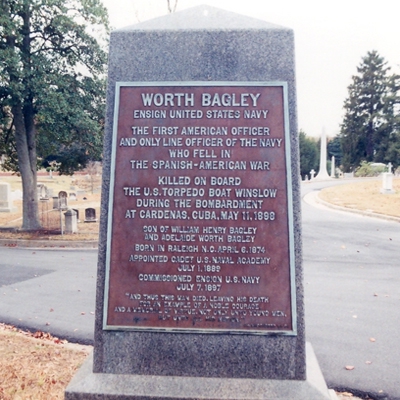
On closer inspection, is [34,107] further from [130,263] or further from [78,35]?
[130,263]

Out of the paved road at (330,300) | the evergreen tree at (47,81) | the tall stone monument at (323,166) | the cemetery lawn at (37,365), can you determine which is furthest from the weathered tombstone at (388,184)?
the tall stone monument at (323,166)

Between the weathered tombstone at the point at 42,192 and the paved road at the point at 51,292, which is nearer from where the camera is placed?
the paved road at the point at 51,292

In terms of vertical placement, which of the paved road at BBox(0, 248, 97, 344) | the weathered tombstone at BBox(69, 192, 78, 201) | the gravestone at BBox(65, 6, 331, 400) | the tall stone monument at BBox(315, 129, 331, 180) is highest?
the tall stone monument at BBox(315, 129, 331, 180)

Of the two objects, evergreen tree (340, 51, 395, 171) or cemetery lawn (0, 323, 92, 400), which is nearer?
cemetery lawn (0, 323, 92, 400)

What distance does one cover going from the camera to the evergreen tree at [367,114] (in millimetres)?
55844

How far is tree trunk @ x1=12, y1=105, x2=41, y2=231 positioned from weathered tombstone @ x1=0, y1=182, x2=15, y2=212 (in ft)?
26.4

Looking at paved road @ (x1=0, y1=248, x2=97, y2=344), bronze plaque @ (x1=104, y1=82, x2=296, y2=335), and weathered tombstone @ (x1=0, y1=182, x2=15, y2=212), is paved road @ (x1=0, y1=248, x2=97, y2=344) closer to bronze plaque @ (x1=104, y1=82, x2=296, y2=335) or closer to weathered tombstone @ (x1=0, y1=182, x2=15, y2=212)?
bronze plaque @ (x1=104, y1=82, x2=296, y2=335)

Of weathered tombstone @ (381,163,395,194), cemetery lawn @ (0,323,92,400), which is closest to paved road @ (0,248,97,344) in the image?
cemetery lawn @ (0,323,92,400)

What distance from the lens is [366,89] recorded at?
187ft

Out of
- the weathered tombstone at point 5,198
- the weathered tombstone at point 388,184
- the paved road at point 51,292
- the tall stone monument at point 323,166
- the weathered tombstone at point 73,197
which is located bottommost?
the paved road at point 51,292

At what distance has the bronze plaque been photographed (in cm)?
323

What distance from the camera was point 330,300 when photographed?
23.3ft

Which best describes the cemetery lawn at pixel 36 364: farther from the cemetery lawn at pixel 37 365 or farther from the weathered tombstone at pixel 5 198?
the weathered tombstone at pixel 5 198

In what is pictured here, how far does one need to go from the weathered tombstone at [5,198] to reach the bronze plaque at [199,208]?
22.7 m
